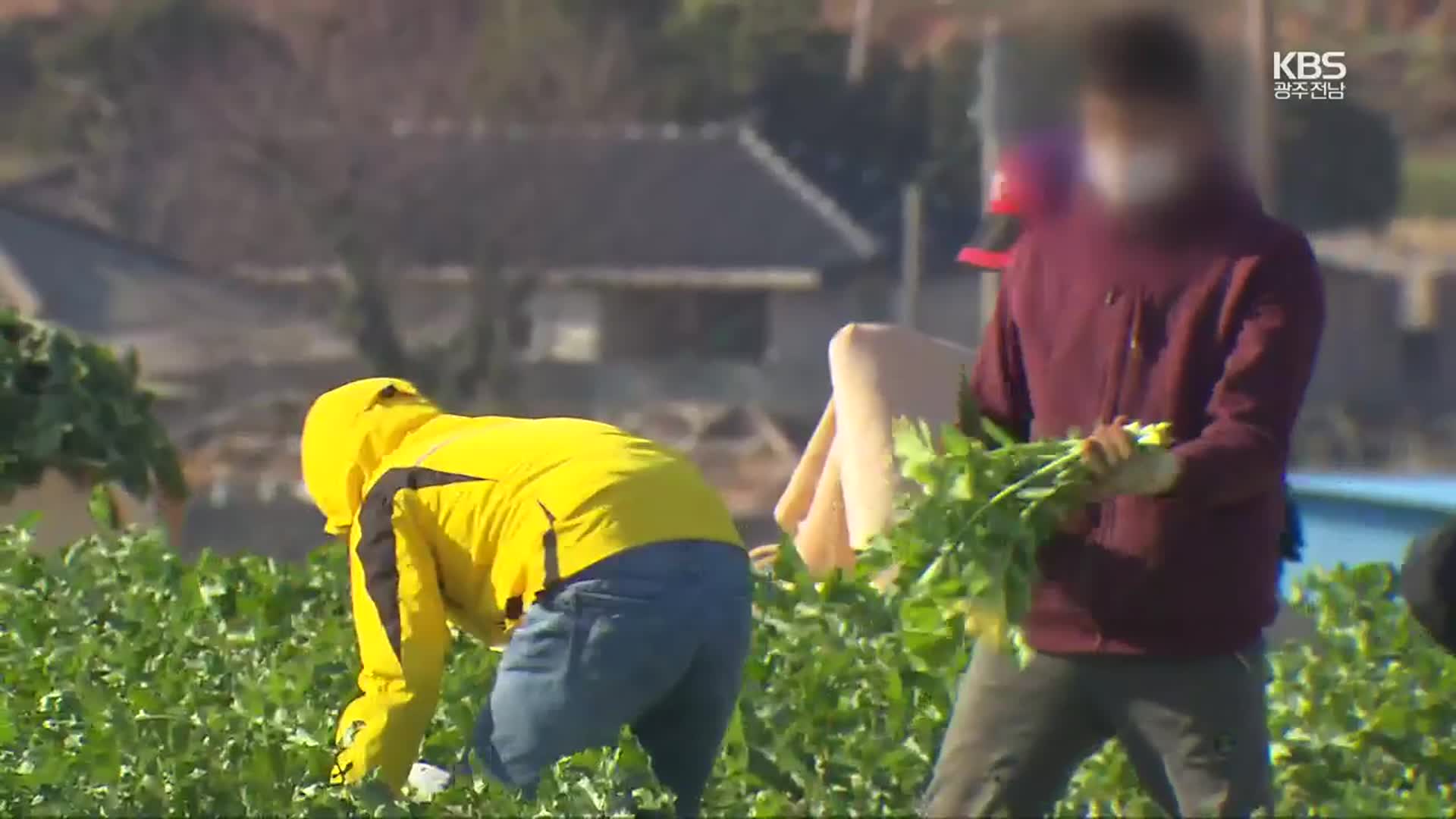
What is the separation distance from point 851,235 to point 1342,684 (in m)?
30.2

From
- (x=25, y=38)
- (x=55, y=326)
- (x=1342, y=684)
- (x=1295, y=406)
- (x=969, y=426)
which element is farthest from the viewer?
(x=25, y=38)

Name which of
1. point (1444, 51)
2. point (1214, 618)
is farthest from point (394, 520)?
point (1444, 51)

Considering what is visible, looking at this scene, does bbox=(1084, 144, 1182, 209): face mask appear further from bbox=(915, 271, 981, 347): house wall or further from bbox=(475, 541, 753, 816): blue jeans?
bbox=(915, 271, 981, 347): house wall

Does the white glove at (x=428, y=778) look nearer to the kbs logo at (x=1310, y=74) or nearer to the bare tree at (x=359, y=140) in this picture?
the kbs logo at (x=1310, y=74)

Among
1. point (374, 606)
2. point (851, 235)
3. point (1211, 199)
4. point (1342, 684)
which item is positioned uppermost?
point (1211, 199)

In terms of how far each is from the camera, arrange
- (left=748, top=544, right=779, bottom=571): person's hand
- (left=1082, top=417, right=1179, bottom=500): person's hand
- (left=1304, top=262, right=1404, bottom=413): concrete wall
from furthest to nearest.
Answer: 1. (left=1304, top=262, right=1404, bottom=413): concrete wall
2. (left=748, top=544, right=779, bottom=571): person's hand
3. (left=1082, top=417, right=1179, bottom=500): person's hand

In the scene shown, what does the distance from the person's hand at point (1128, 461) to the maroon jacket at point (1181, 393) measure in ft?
0.13

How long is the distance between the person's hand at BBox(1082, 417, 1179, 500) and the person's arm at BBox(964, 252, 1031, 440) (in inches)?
16.2

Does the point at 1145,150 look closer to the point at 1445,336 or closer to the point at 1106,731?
the point at 1106,731

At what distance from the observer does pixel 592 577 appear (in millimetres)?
4430

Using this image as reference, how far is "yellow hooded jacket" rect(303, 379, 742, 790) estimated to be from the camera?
430 centimetres

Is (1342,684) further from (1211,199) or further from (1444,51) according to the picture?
(1444,51)

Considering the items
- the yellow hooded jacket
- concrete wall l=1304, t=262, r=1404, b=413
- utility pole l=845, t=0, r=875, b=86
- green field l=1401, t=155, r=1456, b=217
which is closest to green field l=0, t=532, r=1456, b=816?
the yellow hooded jacket

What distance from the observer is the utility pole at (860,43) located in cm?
3241
